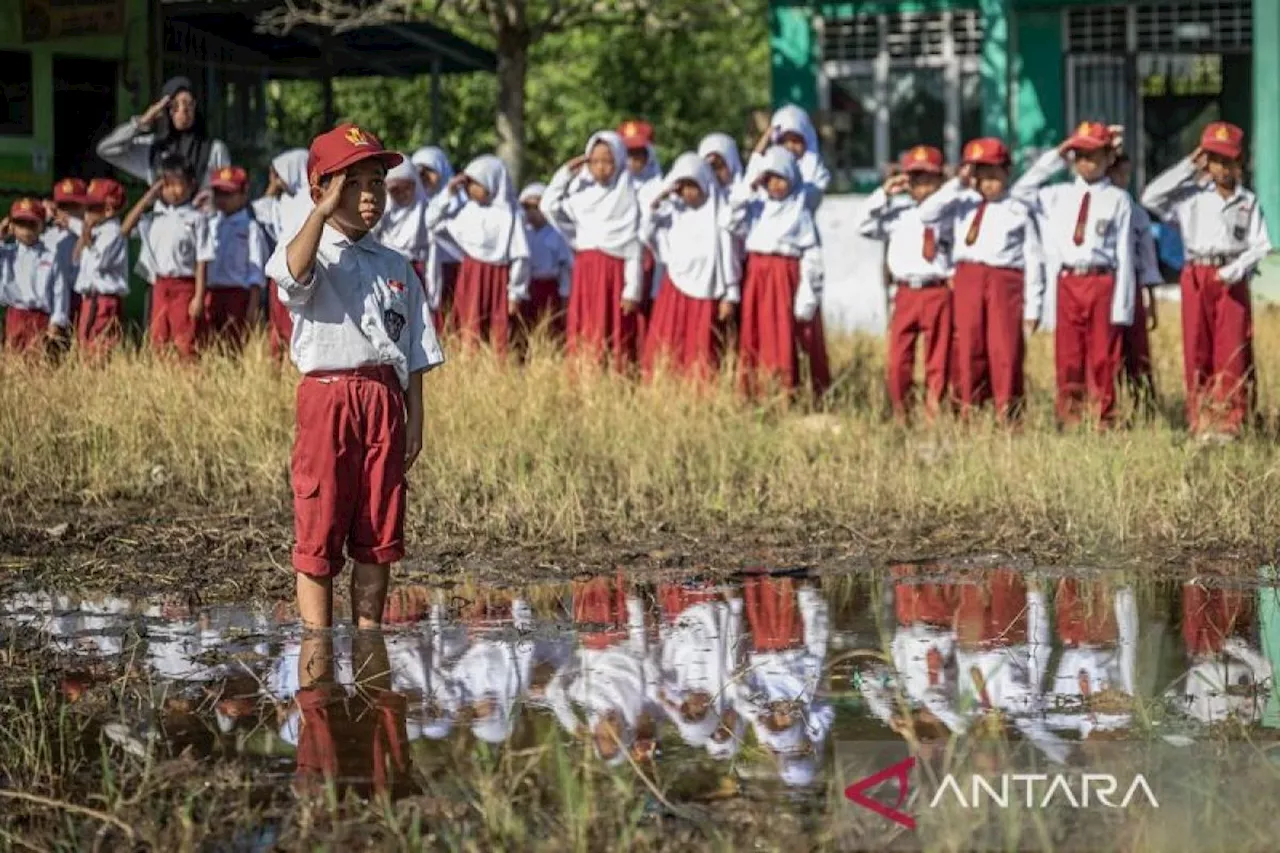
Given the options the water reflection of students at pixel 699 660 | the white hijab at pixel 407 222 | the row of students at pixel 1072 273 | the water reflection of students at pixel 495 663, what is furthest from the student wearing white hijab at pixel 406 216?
the water reflection of students at pixel 495 663

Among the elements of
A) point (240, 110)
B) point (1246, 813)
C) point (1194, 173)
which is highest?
point (240, 110)

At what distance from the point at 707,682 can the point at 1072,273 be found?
7.36 m

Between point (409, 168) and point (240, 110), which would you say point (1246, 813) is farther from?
point (240, 110)

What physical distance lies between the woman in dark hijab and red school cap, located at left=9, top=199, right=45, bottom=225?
23.8 inches

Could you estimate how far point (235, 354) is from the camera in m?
13.9

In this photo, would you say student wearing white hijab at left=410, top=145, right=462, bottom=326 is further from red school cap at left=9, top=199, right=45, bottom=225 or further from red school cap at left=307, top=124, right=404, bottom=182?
red school cap at left=307, top=124, right=404, bottom=182

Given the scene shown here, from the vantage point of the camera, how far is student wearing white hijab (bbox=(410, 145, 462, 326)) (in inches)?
676

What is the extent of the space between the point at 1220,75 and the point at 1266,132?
10.7ft

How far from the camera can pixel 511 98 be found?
83.3ft

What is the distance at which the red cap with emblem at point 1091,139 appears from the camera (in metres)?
13.4

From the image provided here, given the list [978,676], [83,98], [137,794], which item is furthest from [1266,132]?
[137,794]

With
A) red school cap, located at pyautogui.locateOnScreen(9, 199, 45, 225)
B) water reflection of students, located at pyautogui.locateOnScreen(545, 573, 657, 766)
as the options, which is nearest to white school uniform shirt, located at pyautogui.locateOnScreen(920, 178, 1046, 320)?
water reflection of students, located at pyautogui.locateOnScreen(545, 573, 657, 766)

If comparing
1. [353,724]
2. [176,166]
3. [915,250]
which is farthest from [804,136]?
[353,724]

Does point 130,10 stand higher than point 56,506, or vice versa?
point 130,10
